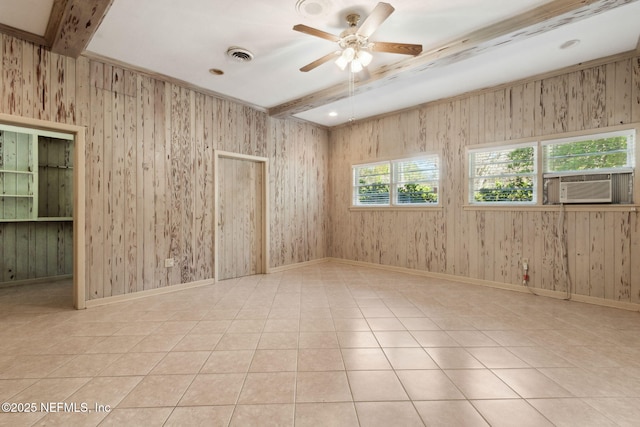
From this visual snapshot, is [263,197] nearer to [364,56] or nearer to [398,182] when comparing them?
[398,182]

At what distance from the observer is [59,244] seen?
4.75m

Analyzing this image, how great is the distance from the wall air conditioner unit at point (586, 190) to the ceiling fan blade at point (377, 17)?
3080mm

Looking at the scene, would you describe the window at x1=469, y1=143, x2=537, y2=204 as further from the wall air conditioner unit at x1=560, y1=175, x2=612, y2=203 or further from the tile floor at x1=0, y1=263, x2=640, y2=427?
the tile floor at x1=0, y1=263, x2=640, y2=427

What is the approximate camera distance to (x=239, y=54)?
10.4 ft

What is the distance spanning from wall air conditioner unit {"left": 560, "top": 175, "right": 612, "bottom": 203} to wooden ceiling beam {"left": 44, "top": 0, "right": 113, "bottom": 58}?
506cm

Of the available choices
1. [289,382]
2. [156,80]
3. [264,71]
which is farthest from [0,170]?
[289,382]

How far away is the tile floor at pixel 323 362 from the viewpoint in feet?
5.02

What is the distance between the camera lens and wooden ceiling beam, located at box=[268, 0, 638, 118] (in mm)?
2297

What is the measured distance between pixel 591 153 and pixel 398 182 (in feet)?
8.44

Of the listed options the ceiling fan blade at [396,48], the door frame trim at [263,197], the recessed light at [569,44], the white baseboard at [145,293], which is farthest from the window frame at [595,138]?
the white baseboard at [145,293]

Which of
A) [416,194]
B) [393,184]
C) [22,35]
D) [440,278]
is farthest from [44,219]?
[440,278]

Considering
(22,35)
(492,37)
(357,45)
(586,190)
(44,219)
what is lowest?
(44,219)

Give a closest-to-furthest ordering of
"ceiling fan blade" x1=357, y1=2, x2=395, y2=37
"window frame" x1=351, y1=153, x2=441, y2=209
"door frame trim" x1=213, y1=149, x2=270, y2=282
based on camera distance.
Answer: "ceiling fan blade" x1=357, y1=2, x2=395, y2=37 < "door frame trim" x1=213, y1=149, x2=270, y2=282 < "window frame" x1=351, y1=153, x2=441, y2=209

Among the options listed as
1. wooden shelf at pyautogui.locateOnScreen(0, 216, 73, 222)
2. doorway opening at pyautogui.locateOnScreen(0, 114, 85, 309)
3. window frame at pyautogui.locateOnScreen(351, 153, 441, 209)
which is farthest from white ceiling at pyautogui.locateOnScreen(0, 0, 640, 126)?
wooden shelf at pyautogui.locateOnScreen(0, 216, 73, 222)
